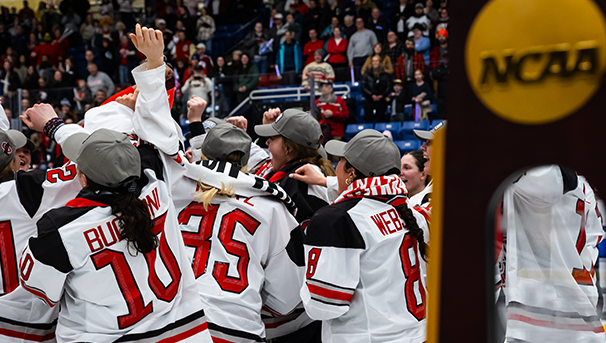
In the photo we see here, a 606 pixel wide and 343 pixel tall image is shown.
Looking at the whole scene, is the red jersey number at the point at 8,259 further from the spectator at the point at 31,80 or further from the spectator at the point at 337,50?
the spectator at the point at 31,80

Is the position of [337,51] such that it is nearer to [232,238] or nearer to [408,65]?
[408,65]

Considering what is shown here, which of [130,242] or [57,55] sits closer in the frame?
[130,242]

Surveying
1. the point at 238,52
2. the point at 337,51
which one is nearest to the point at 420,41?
the point at 337,51

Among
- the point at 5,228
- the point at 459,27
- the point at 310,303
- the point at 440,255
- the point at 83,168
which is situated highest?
the point at 459,27

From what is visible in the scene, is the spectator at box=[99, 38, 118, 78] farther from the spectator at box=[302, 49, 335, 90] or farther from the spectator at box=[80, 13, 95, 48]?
the spectator at box=[302, 49, 335, 90]

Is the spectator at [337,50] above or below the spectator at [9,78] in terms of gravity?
above

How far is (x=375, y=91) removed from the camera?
9.05 m

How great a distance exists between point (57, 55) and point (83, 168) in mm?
14370

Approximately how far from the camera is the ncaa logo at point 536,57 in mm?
714

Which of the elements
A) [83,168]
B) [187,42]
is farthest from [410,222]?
[187,42]

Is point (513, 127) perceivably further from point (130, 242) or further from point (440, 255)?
point (130, 242)

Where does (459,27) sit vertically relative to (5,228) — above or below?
above

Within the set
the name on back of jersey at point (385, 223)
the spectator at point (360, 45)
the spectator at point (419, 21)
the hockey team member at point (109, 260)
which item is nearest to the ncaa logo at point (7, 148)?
the hockey team member at point (109, 260)

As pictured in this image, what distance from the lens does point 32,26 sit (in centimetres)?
1666
